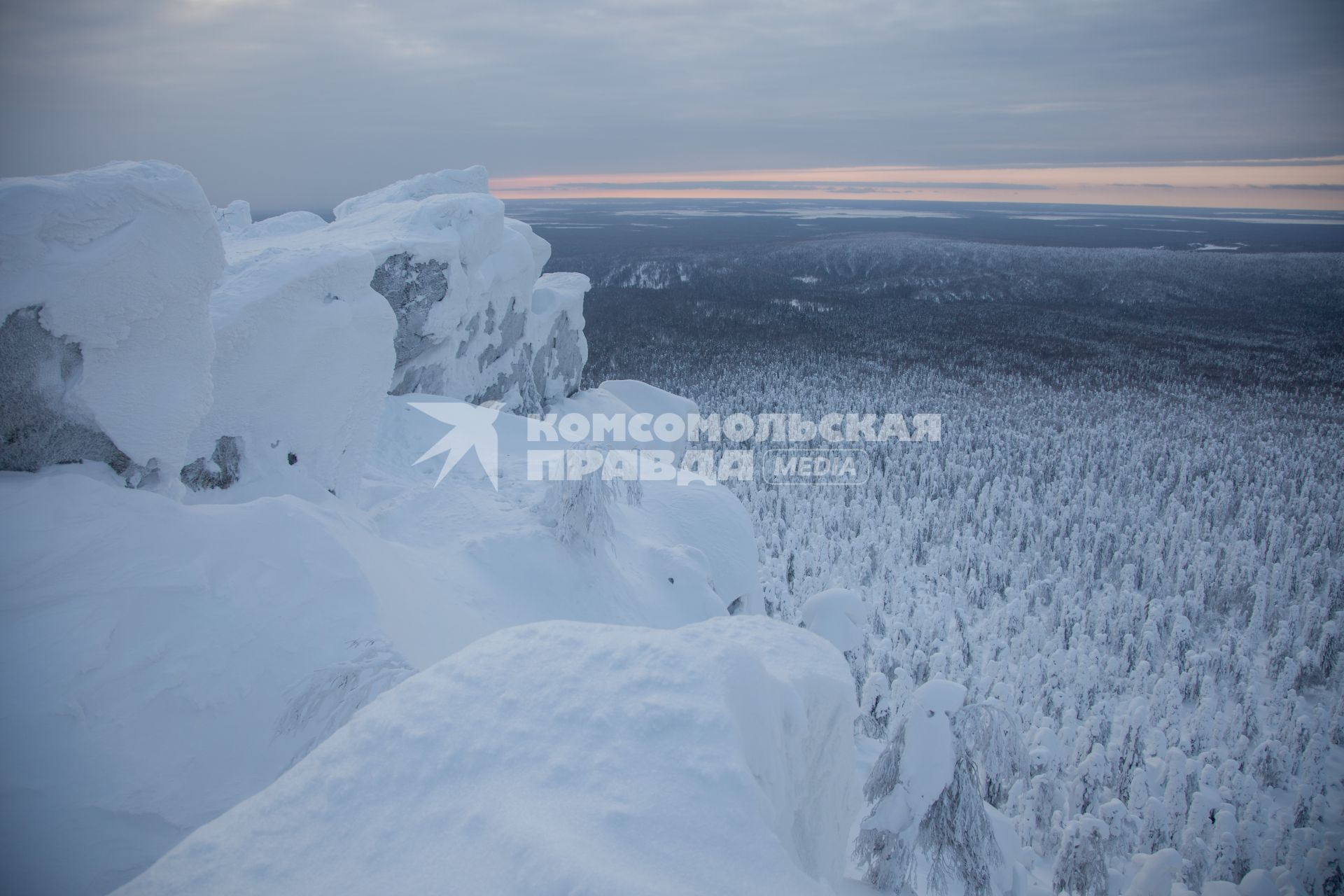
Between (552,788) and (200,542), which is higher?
(200,542)

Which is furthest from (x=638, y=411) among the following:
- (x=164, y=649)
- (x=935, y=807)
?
(x=935, y=807)

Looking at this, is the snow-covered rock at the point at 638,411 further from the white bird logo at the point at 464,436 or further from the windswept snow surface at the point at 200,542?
the windswept snow surface at the point at 200,542

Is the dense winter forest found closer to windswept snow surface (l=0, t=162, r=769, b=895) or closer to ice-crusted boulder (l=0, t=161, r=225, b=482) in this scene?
windswept snow surface (l=0, t=162, r=769, b=895)

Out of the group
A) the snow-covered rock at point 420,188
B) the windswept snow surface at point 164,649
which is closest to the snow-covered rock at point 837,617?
the windswept snow surface at point 164,649

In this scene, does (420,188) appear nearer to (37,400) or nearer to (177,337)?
(177,337)

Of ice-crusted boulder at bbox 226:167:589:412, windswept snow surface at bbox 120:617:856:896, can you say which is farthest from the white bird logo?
windswept snow surface at bbox 120:617:856:896

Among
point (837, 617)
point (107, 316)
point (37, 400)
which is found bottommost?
point (837, 617)
